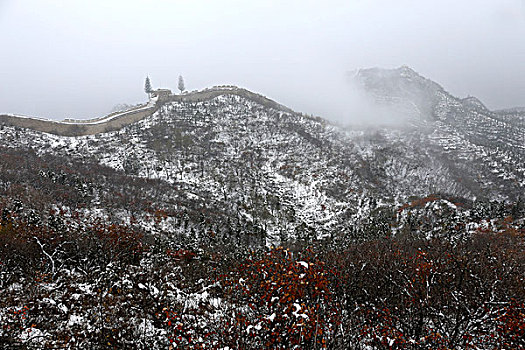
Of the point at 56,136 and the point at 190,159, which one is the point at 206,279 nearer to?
the point at 190,159

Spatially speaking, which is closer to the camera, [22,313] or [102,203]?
[22,313]

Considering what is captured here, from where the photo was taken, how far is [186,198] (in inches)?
1542

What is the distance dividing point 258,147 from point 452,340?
191 feet

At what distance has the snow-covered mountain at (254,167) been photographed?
36.3 meters

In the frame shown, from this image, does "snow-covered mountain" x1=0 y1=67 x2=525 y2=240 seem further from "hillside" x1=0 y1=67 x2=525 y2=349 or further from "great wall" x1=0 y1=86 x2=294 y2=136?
"great wall" x1=0 y1=86 x2=294 y2=136

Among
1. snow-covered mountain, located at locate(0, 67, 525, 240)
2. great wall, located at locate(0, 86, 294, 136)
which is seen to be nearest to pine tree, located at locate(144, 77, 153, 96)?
great wall, located at locate(0, 86, 294, 136)

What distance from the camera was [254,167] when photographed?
5559 centimetres

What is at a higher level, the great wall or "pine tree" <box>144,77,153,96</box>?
"pine tree" <box>144,77,153,96</box>

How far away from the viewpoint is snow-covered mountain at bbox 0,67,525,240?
119ft

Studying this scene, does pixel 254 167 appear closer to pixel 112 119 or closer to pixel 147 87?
pixel 112 119

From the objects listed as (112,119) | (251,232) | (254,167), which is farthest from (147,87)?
(251,232)

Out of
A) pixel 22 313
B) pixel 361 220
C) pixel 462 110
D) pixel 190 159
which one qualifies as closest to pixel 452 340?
pixel 22 313

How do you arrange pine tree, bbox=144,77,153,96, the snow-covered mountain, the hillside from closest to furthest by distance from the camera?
the hillside < the snow-covered mountain < pine tree, bbox=144,77,153,96

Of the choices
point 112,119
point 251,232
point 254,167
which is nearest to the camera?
point 251,232
